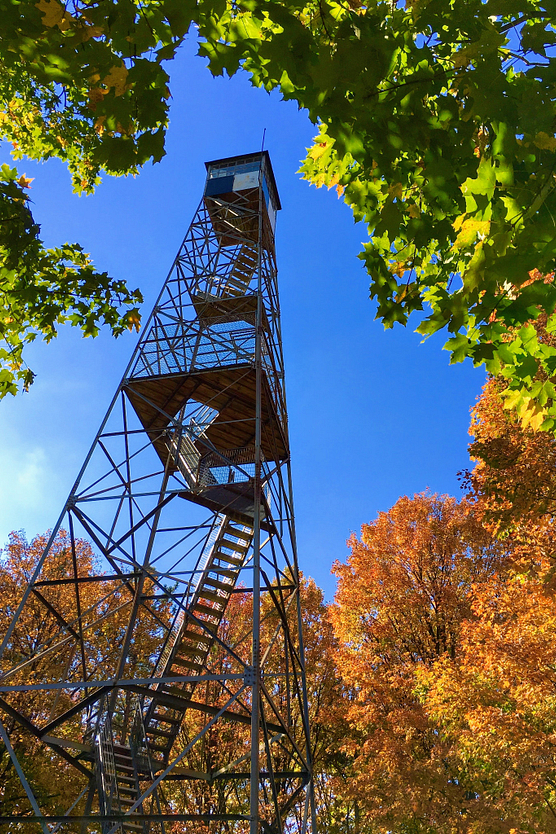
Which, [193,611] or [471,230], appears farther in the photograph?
[193,611]

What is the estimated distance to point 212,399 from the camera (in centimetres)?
1121

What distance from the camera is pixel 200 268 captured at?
47.4 feet

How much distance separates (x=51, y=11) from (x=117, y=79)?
0.41 metres

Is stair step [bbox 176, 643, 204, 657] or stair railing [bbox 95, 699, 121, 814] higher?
stair step [bbox 176, 643, 204, 657]

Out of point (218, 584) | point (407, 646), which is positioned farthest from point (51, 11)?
point (407, 646)

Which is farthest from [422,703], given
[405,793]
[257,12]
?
[257,12]

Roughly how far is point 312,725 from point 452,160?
838 inches

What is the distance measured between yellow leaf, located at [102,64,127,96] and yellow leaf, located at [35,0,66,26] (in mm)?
325

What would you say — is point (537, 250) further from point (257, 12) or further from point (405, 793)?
point (405, 793)

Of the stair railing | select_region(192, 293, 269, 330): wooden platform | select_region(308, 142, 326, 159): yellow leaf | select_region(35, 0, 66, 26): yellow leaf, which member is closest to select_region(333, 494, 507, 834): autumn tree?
the stair railing

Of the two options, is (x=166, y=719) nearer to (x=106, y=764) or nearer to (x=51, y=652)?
(x=106, y=764)

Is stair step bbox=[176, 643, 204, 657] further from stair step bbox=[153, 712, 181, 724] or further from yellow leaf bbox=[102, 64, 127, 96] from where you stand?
yellow leaf bbox=[102, 64, 127, 96]

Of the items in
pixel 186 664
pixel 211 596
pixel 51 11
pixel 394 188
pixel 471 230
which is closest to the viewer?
pixel 471 230

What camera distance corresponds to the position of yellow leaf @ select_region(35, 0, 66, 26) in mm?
2733
